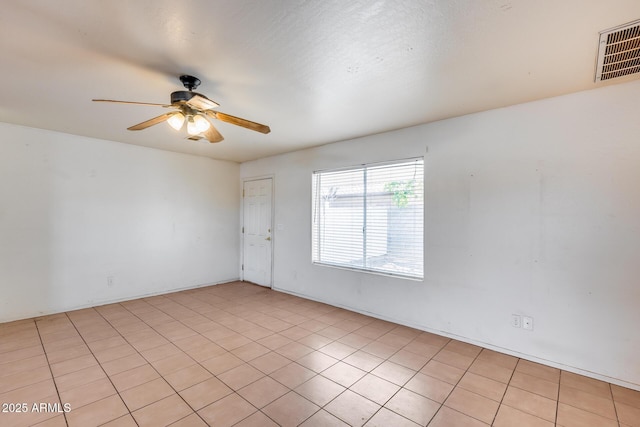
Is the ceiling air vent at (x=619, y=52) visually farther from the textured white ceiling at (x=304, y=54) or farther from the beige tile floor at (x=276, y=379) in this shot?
the beige tile floor at (x=276, y=379)

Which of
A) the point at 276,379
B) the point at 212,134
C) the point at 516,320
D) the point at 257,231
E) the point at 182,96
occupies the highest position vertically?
the point at 182,96

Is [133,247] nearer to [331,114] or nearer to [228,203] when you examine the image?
[228,203]

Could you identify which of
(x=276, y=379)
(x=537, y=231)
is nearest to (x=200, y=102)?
(x=276, y=379)

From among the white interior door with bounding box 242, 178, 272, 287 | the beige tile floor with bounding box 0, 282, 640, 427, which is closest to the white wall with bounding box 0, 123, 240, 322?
the white interior door with bounding box 242, 178, 272, 287

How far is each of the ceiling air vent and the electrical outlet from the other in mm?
2099

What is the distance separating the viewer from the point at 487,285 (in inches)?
112

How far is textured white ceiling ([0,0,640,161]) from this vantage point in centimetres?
150

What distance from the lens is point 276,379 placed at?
7.49 feet

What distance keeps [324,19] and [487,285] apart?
9.07 feet

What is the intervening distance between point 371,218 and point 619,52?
8.44 feet

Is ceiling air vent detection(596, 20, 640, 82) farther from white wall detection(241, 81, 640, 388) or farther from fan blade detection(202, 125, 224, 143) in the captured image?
fan blade detection(202, 125, 224, 143)

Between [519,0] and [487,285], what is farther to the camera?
[487,285]

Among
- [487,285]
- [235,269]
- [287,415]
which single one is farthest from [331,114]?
[235,269]

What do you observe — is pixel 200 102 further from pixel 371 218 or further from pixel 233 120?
pixel 371 218
